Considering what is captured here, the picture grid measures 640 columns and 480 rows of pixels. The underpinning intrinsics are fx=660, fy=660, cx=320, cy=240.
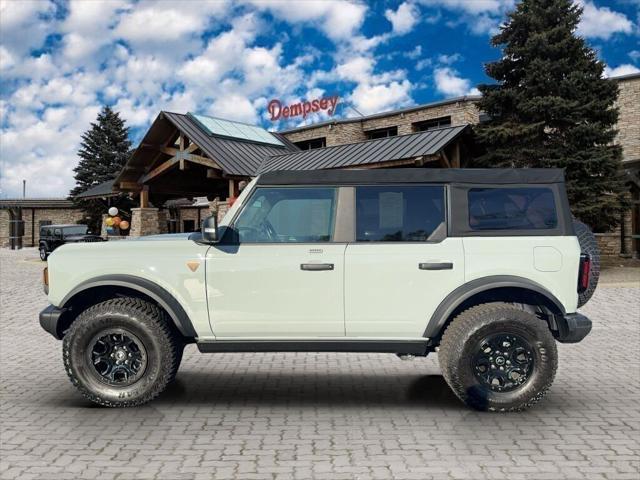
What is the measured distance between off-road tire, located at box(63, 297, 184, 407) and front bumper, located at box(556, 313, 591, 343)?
3404 millimetres

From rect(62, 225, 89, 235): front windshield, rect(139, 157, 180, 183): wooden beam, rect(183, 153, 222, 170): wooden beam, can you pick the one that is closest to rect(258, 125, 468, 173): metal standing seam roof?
rect(183, 153, 222, 170): wooden beam

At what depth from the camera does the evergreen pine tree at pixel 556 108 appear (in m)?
19.2

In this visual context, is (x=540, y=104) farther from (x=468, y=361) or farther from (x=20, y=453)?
(x=20, y=453)

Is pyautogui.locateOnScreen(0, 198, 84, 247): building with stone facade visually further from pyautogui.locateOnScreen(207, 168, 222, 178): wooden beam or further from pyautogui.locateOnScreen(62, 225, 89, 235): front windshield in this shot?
pyautogui.locateOnScreen(207, 168, 222, 178): wooden beam

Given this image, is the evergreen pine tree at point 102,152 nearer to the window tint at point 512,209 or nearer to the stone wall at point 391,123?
the stone wall at point 391,123

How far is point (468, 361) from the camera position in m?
5.51

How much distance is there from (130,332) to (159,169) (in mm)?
22122

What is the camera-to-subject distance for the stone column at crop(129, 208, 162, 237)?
2789 cm

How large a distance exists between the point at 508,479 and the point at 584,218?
16.7m

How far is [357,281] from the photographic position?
5594mm

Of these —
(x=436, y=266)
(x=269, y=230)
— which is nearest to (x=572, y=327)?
(x=436, y=266)

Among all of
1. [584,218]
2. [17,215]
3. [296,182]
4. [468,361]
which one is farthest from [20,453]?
[17,215]

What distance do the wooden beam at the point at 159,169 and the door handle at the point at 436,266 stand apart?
2127 cm

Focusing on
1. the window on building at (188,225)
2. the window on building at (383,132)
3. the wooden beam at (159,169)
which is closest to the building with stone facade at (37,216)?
the window on building at (188,225)
